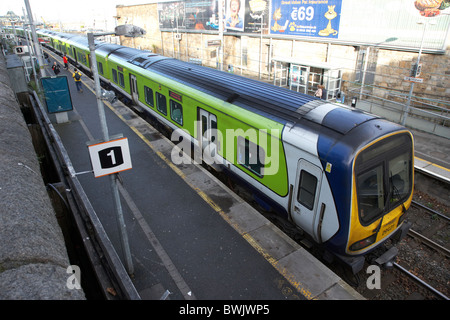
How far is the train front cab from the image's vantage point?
16.7 ft

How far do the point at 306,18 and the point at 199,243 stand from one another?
66.3 ft

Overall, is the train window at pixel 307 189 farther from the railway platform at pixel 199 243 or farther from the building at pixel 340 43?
the building at pixel 340 43

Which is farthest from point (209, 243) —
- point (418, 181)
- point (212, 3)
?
point (212, 3)

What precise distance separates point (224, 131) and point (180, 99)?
270 centimetres

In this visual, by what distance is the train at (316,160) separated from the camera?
5141 mm

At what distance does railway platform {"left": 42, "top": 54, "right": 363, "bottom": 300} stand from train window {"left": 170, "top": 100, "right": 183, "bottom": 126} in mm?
1410

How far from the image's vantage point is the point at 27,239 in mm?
3443

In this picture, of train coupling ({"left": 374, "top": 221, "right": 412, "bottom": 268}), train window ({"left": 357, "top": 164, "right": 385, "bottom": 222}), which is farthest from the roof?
train coupling ({"left": 374, "top": 221, "right": 412, "bottom": 268})

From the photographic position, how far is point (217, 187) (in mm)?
8508

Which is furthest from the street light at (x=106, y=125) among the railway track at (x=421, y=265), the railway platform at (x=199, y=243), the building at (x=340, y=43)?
the building at (x=340, y=43)

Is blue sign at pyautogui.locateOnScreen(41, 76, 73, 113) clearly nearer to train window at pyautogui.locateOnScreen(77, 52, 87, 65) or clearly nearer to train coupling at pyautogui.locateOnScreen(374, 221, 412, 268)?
train coupling at pyautogui.locateOnScreen(374, 221, 412, 268)

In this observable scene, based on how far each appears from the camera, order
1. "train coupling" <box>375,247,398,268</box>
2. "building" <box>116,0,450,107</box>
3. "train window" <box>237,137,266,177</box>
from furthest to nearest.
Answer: "building" <box>116,0,450,107</box> < "train window" <box>237,137,266,177</box> < "train coupling" <box>375,247,398,268</box>

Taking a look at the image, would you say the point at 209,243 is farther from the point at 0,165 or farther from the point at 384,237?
the point at 0,165

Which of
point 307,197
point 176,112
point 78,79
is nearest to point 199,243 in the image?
point 307,197
